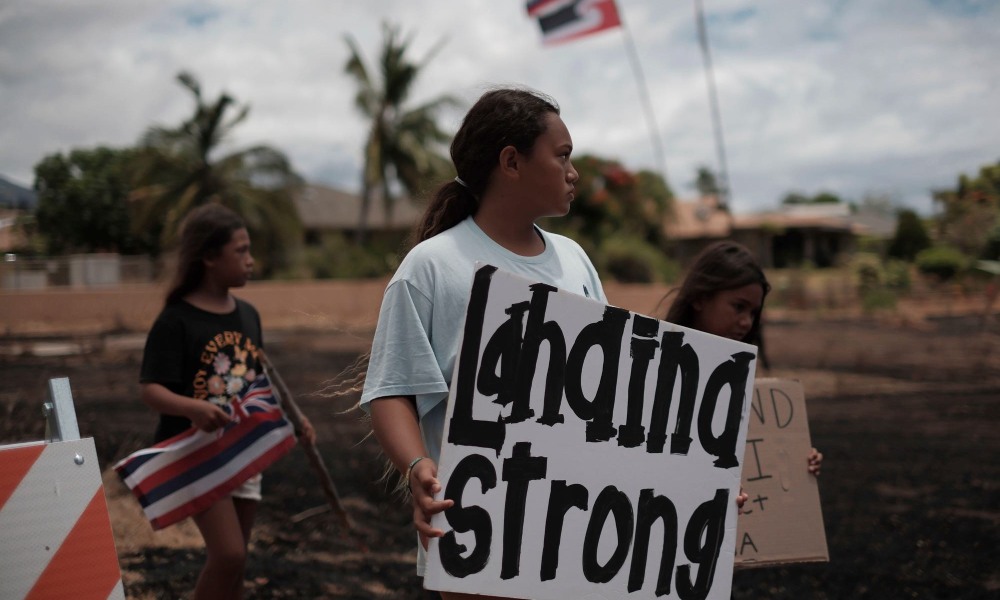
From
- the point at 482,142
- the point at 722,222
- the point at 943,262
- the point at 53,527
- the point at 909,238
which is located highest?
the point at 482,142

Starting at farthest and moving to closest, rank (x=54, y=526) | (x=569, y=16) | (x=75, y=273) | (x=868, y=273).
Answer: (x=868, y=273) → (x=75, y=273) → (x=569, y=16) → (x=54, y=526)

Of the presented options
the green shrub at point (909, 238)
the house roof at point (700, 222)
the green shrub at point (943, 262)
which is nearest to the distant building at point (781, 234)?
the house roof at point (700, 222)

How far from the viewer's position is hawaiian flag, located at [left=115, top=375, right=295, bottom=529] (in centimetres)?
364

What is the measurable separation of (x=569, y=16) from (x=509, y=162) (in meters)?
16.8

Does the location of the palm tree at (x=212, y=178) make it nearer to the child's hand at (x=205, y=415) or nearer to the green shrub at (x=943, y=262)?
the green shrub at (x=943, y=262)

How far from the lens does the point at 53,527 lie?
2.49m

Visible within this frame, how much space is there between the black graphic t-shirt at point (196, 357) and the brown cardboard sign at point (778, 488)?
1.92 metres

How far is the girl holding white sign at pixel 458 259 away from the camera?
7.07 feet

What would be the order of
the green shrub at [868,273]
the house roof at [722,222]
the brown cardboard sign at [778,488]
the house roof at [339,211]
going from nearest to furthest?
the brown cardboard sign at [778,488], the green shrub at [868,273], the house roof at [722,222], the house roof at [339,211]

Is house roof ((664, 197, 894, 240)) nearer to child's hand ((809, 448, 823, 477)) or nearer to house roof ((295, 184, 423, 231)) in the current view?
house roof ((295, 184, 423, 231))

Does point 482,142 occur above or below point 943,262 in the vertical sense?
above

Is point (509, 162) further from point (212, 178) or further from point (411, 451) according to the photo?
point (212, 178)

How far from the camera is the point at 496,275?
207cm

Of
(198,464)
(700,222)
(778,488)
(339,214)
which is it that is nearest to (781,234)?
(700,222)
